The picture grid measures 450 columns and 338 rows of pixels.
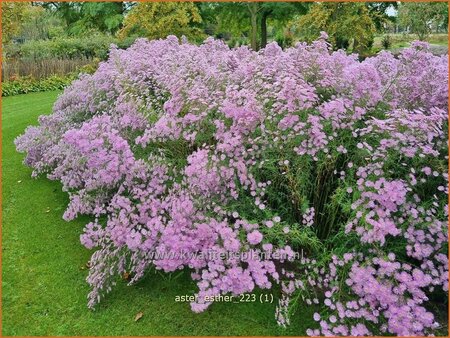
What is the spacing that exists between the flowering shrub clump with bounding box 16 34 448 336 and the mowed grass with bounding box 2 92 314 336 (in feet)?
0.50

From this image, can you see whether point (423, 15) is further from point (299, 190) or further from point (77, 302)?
point (77, 302)

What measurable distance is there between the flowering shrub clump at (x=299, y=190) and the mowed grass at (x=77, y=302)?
0.15 metres

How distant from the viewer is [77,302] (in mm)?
3047

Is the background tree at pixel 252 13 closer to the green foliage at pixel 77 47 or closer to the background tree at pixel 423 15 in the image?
the green foliage at pixel 77 47

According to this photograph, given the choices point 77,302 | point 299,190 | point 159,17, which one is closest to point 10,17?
point 159,17

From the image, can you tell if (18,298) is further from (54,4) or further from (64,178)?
(54,4)

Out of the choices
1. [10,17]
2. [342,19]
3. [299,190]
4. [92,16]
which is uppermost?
[299,190]

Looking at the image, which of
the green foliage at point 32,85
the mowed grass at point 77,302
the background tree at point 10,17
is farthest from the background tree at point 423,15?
the mowed grass at point 77,302

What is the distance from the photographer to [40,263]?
11.7ft

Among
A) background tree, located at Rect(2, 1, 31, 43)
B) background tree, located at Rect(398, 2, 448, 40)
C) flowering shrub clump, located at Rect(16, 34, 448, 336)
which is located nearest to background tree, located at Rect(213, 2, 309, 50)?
background tree, located at Rect(398, 2, 448, 40)

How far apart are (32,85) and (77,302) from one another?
12564 mm

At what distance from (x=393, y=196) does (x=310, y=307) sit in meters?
1.05

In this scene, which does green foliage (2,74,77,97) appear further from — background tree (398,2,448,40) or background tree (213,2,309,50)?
background tree (398,2,448,40)

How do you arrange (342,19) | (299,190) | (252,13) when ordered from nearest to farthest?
(299,190) → (342,19) → (252,13)
